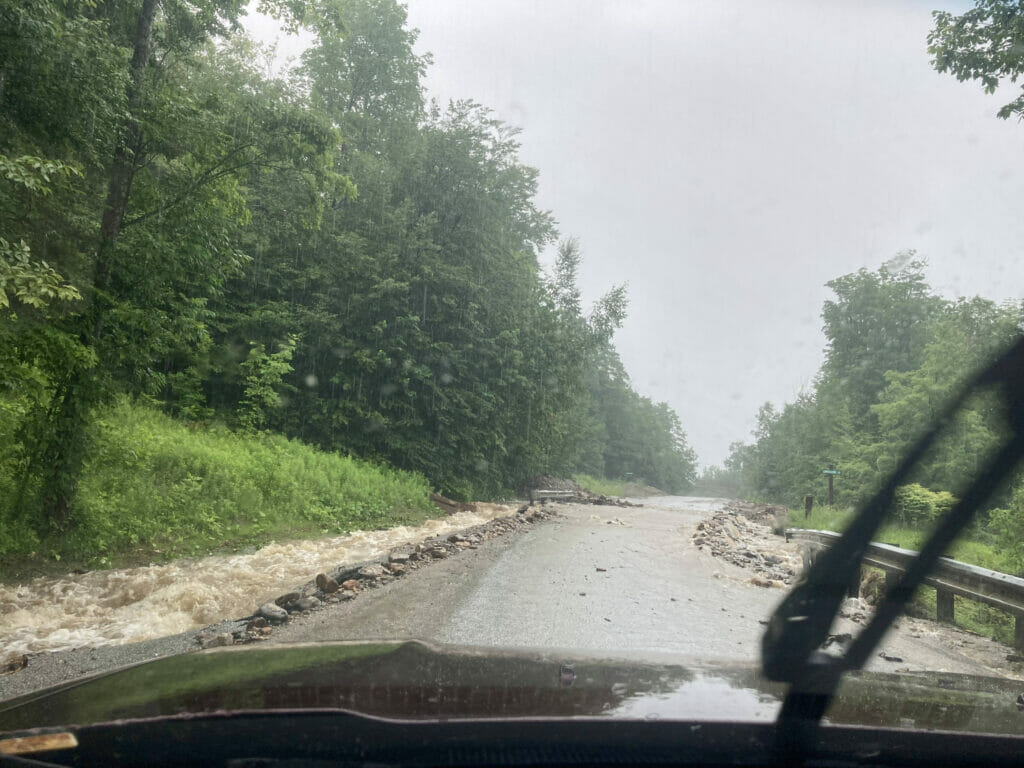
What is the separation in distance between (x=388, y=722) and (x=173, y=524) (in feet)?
35.6

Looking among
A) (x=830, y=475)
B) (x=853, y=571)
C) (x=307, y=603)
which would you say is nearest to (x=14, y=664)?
(x=307, y=603)

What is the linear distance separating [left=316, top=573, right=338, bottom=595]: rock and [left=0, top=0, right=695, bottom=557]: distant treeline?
4167 mm

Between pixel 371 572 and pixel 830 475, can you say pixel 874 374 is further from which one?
pixel 371 572

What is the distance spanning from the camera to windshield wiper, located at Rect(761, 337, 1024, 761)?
2.80 m

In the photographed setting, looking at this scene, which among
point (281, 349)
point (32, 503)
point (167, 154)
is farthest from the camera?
point (281, 349)

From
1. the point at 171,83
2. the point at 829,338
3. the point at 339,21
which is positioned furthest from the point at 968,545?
the point at 829,338

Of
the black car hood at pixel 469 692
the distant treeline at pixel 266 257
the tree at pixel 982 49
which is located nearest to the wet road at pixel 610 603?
the black car hood at pixel 469 692

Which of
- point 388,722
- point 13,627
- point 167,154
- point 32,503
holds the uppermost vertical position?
point 167,154

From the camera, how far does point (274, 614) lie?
22.5ft

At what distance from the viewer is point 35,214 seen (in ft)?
34.9

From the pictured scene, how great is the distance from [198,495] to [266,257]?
13.5 metres

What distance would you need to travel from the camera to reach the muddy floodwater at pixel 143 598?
6.68 meters

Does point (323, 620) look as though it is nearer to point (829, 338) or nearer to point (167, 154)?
point (167, 154)

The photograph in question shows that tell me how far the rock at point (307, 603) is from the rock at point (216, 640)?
1205 millimetres
